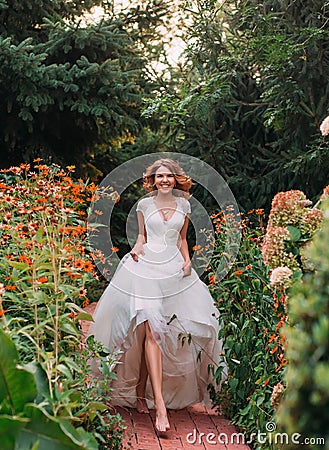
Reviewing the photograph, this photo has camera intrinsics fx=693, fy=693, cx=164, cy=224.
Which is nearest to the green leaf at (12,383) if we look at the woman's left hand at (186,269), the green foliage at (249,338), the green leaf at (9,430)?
the green leaf at (9,430)

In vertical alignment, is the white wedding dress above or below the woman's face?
below

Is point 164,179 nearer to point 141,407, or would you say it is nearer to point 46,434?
point 141,407

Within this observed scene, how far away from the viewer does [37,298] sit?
2.80m

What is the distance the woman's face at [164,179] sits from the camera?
16.0 ft

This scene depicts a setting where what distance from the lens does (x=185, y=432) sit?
4133 millimetres

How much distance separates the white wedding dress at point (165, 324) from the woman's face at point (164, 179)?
1.48 feet

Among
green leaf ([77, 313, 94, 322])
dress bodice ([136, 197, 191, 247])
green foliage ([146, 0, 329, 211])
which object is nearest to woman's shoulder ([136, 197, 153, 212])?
dress bodice ([136, 197, 191, 247])

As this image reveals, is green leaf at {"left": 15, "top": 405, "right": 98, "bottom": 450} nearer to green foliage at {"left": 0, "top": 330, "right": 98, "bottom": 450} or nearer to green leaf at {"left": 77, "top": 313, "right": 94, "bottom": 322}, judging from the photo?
green foliage at {"left": 0, "top": 330, "right": 98, "bottom": 450}

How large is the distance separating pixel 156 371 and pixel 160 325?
28 cm

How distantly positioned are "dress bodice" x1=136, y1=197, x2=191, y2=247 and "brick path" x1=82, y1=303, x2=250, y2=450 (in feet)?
3.79

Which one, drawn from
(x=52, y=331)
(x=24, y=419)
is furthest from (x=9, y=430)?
(x=52, y=331)

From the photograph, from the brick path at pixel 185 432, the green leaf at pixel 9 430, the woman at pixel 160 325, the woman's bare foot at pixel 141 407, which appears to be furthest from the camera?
the woman's bare foot at pixel 141 407

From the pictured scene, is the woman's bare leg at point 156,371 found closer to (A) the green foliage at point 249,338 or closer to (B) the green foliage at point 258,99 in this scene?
(A) the green foliage at point 249,338

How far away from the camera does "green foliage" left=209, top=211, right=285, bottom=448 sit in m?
3.58
